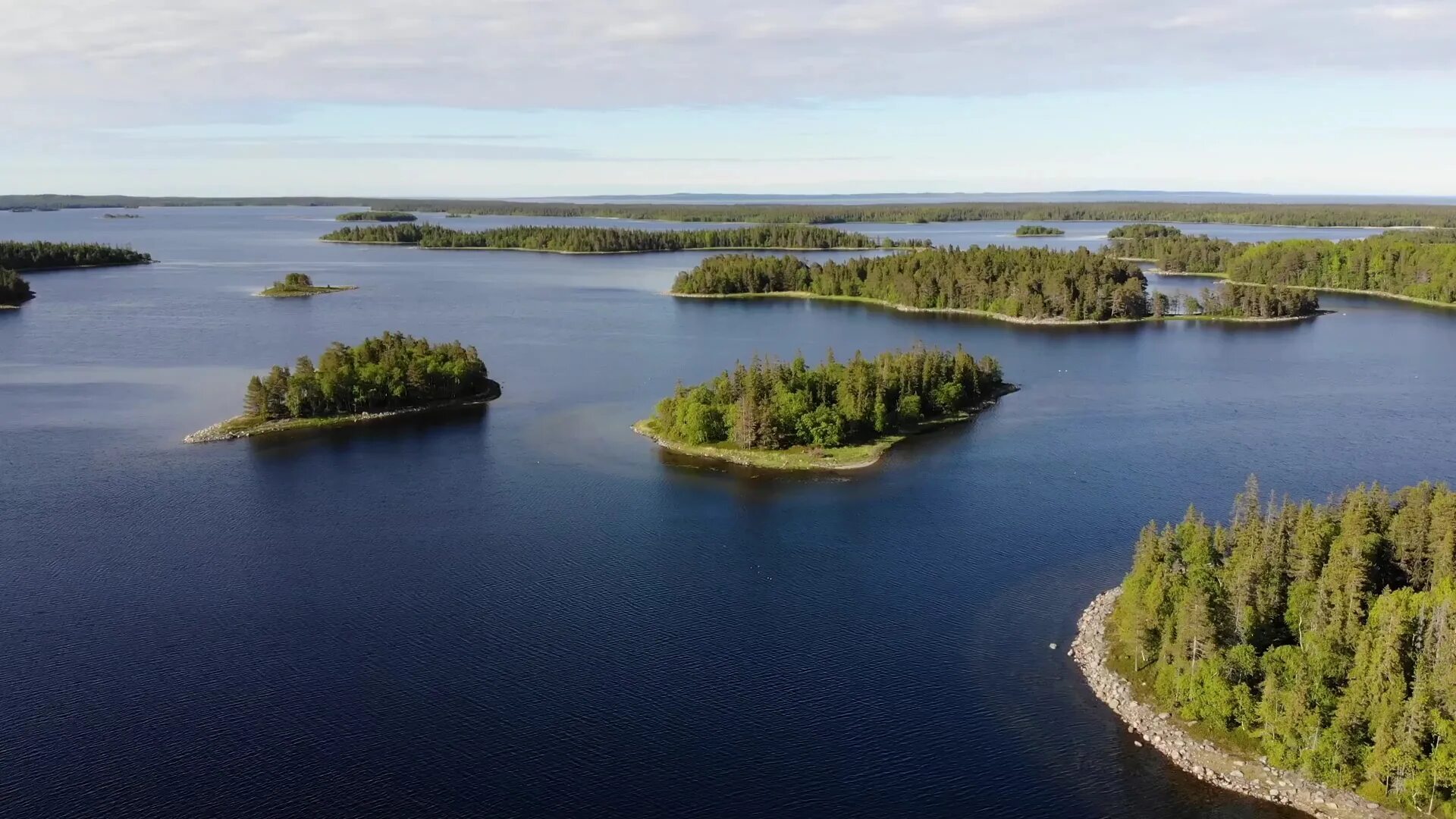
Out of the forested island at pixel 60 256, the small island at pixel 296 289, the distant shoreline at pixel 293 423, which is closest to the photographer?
the distant shoreline at pixel 293 423

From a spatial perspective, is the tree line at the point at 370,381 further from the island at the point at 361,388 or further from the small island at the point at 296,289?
the small island at the point at 296,289

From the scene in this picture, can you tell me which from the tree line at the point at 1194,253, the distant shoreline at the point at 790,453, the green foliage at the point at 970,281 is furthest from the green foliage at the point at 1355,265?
the distant shoreline at the point at 790,453

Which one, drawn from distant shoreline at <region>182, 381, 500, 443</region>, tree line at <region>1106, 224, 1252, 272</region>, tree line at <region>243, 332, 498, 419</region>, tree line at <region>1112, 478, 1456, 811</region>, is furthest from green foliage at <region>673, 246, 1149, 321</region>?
tree line at <region>1112, 478, 1456, 811</region>

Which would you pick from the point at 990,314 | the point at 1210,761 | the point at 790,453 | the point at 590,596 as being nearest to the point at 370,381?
the point at 790,453

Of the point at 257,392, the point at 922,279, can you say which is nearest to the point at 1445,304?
the point at 922,279

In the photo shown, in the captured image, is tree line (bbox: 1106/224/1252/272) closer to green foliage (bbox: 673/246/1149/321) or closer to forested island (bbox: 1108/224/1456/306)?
forested island (bbox: 1108/224/1456/306)

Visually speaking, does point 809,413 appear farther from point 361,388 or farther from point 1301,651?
point 1301,651

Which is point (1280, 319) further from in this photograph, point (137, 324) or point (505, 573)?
point (137, 324)
